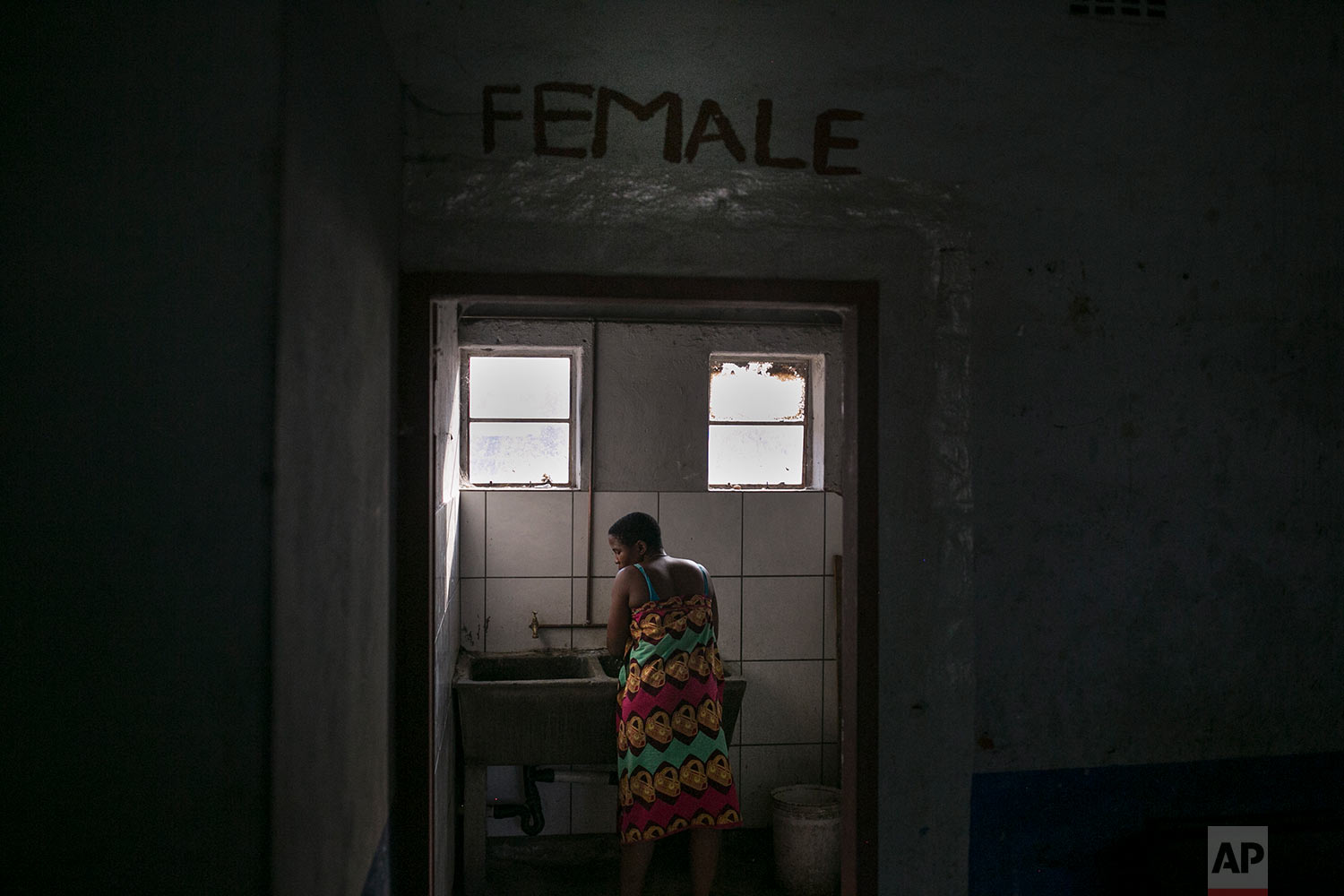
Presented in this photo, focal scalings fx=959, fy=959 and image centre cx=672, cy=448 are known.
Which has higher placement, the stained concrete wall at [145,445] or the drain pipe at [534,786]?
the stained concrete wall at [145,445]

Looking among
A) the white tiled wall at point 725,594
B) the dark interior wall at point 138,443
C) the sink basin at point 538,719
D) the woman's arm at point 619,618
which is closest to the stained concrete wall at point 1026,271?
the dark interior wall at point 138,443

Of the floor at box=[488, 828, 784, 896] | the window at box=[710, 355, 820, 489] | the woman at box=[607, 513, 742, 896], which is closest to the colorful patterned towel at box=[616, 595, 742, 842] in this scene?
the woman at box=[607, 513, 742, 896]

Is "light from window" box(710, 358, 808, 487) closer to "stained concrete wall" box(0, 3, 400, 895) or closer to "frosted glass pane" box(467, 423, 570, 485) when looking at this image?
"frosted glass pane" box(467, 423, 570, 485)

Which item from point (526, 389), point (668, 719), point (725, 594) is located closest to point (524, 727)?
point (668, 719)

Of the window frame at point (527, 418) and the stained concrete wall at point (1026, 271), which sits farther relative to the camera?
the window frame at point (527, 418)

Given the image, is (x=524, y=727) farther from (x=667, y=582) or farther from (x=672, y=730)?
(x=667, y=582)

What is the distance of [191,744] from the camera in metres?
0.97

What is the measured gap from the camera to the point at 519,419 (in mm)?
3855

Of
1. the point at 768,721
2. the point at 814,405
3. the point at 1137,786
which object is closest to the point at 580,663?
the point at 768,721

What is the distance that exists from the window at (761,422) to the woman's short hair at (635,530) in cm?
90

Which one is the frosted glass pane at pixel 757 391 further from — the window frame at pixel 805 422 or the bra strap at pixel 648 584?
the bra strap at pixel 648 584

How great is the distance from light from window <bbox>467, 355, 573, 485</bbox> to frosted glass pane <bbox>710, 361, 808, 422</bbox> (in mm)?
628

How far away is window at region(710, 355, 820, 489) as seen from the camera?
13.1 feet

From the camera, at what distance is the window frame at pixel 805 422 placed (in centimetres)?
392
